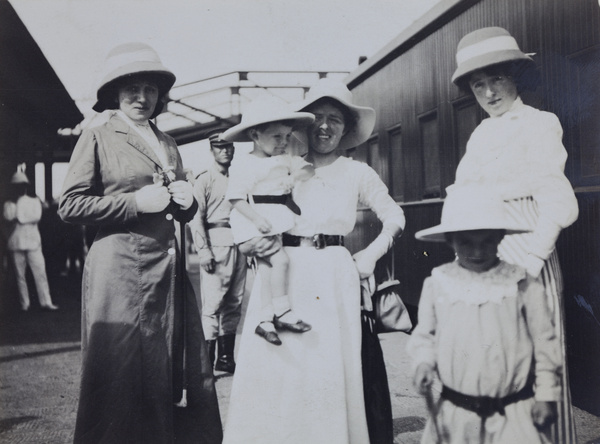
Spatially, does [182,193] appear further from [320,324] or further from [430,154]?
[430,154]

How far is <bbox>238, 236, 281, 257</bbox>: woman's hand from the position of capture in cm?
275

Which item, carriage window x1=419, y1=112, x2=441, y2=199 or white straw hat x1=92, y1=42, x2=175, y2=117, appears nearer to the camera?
white straw hat x1=92, y1=42, x2=175, y2=117

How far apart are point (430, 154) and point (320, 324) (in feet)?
9.91

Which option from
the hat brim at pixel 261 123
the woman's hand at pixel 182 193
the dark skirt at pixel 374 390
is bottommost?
the dark skirt at pixel 374 390

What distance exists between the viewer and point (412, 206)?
5.56 m

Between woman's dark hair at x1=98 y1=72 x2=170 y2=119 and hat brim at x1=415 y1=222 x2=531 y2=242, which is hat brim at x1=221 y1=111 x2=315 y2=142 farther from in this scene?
hat brim at x1=415 y1=222 x2=531 y2=242

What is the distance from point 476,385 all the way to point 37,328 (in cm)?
648

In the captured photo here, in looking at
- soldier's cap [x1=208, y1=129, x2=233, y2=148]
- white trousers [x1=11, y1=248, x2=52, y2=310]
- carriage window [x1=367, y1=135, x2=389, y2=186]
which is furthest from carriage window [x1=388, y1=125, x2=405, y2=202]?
white trousers [x1=11, y1=248, x2=52, y2=310]

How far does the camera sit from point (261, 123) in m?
2.81

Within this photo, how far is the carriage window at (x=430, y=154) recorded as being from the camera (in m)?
4.89

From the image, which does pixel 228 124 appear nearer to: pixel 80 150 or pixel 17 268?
pixel 80 150

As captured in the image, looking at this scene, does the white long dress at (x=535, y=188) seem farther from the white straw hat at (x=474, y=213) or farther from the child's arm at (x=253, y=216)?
the child's arm at (x=253, y=216)

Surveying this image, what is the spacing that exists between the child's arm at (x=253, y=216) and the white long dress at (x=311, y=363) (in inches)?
7.1

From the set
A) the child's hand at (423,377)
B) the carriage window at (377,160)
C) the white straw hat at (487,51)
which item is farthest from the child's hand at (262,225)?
the carriage window at (377,160)
